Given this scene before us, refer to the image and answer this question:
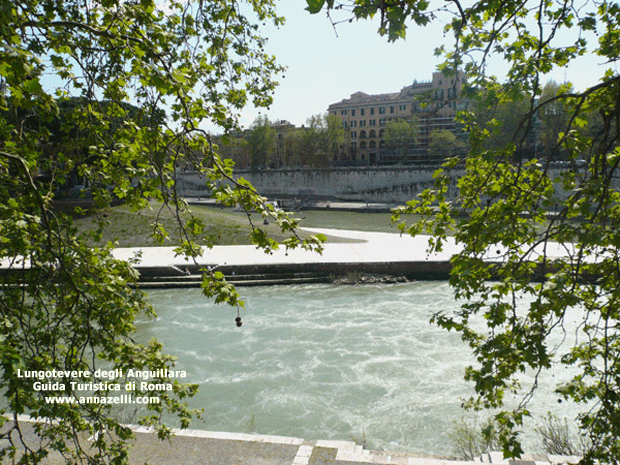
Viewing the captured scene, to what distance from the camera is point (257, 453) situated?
15.3 feet

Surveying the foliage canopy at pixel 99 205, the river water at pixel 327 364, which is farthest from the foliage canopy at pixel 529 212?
the river water at pixel 327 364

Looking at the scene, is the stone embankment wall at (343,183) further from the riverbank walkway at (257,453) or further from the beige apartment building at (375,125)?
the riverbank walkway at (257,453)

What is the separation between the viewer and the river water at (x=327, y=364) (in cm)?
662

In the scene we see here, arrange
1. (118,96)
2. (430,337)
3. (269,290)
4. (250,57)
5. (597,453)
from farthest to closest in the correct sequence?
1. (269,290)
2. (430,337)
3. (250,57)
4. (118,96)
5. (597,453)

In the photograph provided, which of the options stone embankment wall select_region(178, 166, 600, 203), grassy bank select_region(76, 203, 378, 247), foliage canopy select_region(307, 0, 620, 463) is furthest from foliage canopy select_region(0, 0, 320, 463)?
stone embankment wall select_region(178, 166, 600, 203)

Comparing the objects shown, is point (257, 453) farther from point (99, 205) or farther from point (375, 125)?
point (375, 125)

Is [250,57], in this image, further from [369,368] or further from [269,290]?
[269,290]

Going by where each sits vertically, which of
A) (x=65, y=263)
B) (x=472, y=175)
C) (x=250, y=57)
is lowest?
(x=65, y=263)

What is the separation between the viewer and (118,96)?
11.5 ft

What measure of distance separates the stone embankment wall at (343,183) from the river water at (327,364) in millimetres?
31573

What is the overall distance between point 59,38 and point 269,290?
11151 millimetres

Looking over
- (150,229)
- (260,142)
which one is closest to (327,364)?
(150,229)

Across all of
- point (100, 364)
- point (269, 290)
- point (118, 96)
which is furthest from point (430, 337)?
point (118, 96)

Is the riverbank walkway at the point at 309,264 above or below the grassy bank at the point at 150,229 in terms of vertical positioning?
below
